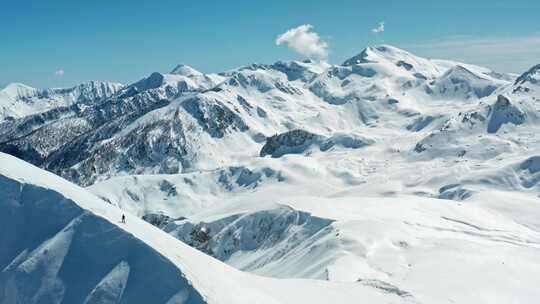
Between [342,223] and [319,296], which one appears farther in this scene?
[342,223]

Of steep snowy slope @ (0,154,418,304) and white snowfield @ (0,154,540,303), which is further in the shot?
white snowfield @ (0,154,540,303)

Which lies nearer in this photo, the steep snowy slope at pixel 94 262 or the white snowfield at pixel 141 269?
the steep snowy slope at pixel 94 262

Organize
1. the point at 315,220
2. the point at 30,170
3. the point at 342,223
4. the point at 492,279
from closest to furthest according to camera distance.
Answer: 1. the point at 30,170
2. the point at 492,279
3. the point at 342,223
4. the point at 315,220

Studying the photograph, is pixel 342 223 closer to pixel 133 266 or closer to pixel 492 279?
pixel 492 279

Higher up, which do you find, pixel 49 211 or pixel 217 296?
pixel 49 211

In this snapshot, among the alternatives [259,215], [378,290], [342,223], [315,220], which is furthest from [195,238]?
[378,290]

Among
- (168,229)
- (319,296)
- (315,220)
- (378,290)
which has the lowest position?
(168,229)

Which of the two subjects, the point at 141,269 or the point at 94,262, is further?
the point at 94,262

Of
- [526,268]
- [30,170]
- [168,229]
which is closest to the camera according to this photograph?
[30,170]
